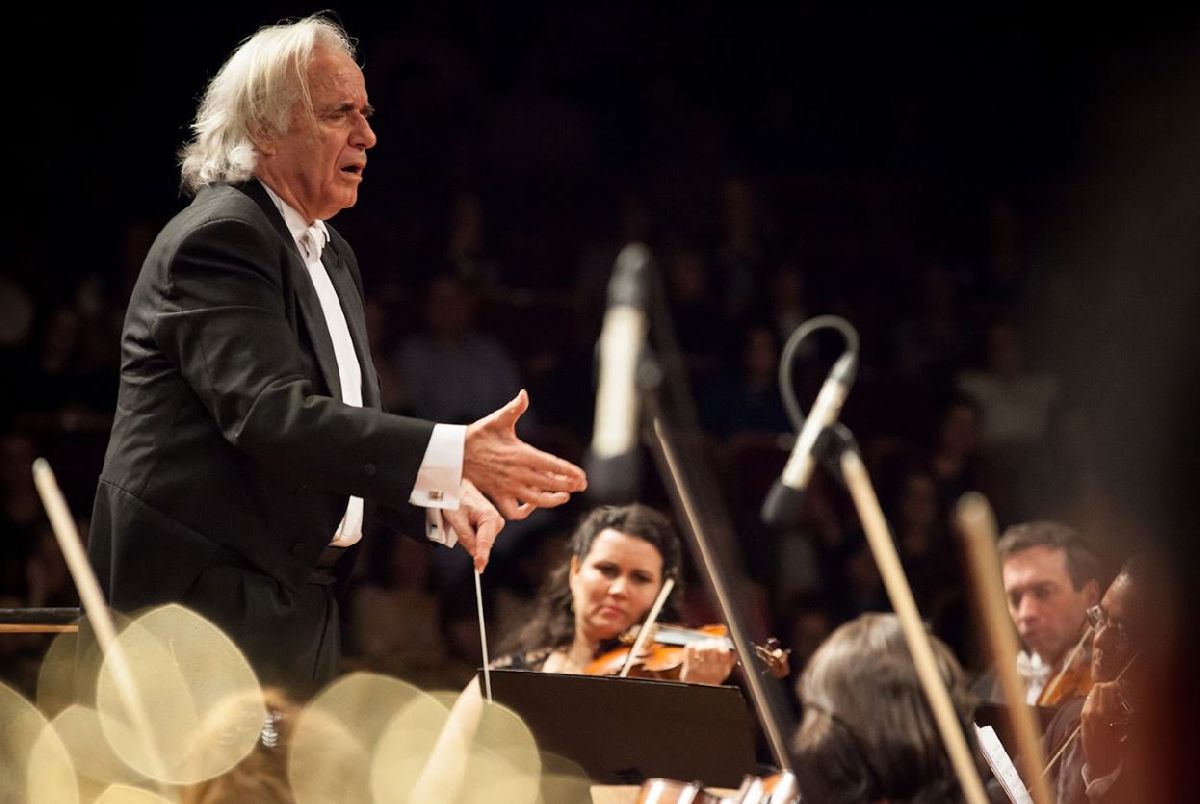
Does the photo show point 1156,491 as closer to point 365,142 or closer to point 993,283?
point 993,283

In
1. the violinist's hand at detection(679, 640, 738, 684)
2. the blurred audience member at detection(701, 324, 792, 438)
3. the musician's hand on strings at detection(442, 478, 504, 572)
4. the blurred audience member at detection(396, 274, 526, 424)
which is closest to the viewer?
the musician's hand on strings at detection(442, 478, 504, 572)

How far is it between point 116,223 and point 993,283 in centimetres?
335

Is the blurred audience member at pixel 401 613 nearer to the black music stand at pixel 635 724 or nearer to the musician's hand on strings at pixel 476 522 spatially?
the black music stand at pixel 635 724

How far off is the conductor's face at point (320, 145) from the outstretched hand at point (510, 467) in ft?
1.42

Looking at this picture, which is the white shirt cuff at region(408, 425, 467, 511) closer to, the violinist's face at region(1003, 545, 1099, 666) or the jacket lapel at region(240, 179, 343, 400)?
the jacket lapel at region(240, 179, 343, 400)

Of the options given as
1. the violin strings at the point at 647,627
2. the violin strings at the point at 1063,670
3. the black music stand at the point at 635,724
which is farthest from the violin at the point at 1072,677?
the black music stand at the point at 635,724

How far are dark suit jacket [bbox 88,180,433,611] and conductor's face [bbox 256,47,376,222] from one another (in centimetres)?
10

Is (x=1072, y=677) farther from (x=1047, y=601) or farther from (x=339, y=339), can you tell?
(x=339, y=339)

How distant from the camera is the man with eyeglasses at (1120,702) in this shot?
2.64m

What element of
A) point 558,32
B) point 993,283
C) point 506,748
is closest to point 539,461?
point 506,748

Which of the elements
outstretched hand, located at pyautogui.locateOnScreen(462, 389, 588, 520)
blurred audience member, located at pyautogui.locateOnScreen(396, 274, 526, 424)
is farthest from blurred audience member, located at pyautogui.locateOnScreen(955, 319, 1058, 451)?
outstretched hand, located at pyautogui.locateOnScreen(462, 389, 588, 520)

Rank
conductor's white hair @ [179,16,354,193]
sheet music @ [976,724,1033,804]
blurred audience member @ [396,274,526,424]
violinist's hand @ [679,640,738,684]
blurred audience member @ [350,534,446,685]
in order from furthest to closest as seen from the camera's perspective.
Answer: blurred audience member @ [396,274,526,424], blurred audience member @ [350,534,446,685], violinist's hand @ [679,640,738,684], sheet music @ [976,724,1033,804], conductor's white hair @ [179,16,354,193]

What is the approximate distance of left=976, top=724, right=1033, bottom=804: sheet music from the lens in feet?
7.98

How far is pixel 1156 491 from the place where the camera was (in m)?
5.71
